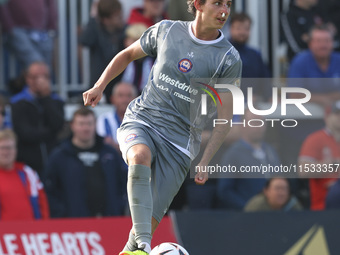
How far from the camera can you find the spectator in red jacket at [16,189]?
10367 mm

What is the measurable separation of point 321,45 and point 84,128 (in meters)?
3.41

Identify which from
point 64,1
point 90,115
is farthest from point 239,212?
point 64,1

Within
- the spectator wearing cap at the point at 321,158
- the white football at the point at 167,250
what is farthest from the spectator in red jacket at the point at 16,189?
the white football at the point at 167,250

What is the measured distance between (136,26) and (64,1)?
1898 millimetres

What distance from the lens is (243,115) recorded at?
442 inches

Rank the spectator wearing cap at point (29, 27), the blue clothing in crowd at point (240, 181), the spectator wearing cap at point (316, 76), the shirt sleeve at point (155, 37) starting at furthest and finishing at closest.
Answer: the spectator wearing cap at point (29, 27) < the spectator wearing cap at point (316, 76) < the blue clothing in crowd at point (240, 181) < the shirt sleeve at point (155, 37)

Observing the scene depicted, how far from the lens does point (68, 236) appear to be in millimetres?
9984

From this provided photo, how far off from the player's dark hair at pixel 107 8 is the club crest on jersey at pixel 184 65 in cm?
464

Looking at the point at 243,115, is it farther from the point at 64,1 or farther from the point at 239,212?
the point at 64,1

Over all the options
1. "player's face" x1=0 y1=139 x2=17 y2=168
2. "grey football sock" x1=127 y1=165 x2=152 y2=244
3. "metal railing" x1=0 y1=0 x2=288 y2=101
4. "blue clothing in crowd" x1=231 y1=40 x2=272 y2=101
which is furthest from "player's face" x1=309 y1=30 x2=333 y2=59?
"grey football sock" x1=127 y1=165 x2=152 y2=244

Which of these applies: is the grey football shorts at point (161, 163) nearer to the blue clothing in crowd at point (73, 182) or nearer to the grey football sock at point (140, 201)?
the grey football sock at point (140, 201)

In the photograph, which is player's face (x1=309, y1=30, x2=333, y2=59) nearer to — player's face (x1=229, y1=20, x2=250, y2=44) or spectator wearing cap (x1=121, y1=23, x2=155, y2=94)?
player's face (x1=229, y1=20, x2=250, y2=44)

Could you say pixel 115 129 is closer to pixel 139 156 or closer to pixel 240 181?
pixel 240 181

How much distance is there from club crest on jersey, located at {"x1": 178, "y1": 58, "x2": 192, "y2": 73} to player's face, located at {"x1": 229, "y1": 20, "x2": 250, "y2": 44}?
4533mm
